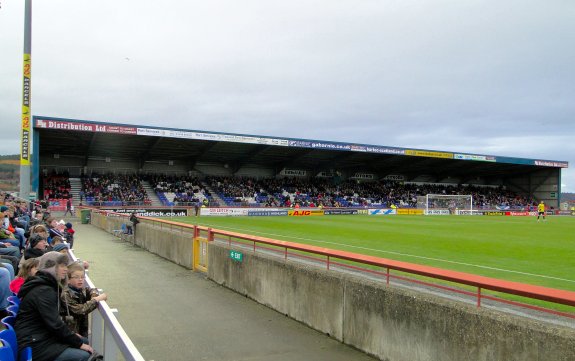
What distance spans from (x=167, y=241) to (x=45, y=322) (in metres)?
10.9

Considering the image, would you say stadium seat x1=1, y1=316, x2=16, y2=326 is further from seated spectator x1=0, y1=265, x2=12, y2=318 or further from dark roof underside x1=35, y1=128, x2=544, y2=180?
dark roof underside x1=35, y1=128, x2=544, y2=180

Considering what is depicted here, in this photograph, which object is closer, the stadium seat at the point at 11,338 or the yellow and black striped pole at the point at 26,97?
the stadium seat at the point at 11,338

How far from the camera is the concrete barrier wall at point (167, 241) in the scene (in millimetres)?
12966

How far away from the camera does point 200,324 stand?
23.6 feet

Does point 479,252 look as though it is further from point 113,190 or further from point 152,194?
point 113,190

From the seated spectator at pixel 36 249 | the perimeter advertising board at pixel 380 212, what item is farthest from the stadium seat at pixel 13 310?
the perimeter advertising board at pixel 380 212

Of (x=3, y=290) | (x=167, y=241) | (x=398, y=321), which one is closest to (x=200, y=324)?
(x=3, y=290)

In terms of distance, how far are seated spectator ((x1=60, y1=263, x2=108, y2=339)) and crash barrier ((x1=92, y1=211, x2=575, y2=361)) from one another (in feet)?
10.8

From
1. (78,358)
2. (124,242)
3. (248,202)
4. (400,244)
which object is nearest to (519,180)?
(248,202)

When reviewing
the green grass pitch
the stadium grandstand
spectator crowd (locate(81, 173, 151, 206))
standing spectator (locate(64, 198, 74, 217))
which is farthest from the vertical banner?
spectator crowd (locate(81, 173, 151, 206))

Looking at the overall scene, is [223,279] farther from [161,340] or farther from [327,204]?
[327,204]

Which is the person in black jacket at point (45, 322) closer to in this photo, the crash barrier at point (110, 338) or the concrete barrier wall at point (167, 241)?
the crash barrier at point (110, 338)

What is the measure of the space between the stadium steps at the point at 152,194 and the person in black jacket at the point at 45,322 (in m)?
39.1

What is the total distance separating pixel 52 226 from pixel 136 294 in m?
4.18
